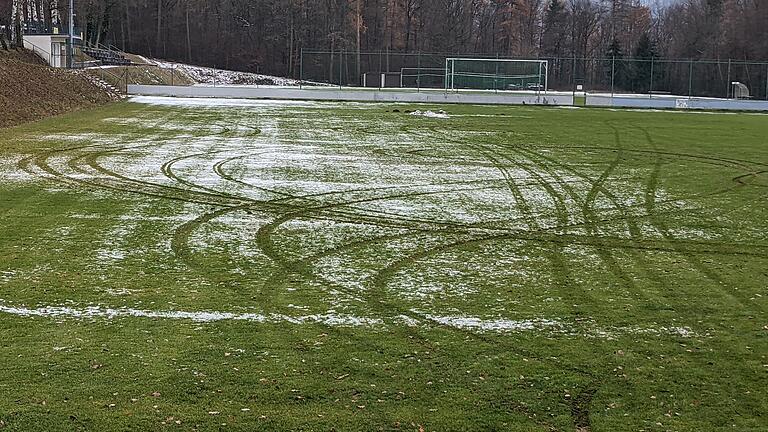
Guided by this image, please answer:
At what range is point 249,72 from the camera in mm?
88312

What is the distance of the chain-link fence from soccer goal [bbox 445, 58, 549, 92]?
2107mm

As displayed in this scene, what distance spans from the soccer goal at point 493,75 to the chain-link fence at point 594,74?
2.11m

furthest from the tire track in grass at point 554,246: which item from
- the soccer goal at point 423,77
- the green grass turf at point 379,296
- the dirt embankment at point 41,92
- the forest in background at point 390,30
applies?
the forest in background at point 390,30

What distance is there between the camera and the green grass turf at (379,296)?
571cm

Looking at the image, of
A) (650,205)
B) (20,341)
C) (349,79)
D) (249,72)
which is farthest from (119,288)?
(249,72)

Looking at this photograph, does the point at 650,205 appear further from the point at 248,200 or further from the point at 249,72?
the point at 249,72

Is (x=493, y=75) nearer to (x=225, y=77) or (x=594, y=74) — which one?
(x=594, y=74)

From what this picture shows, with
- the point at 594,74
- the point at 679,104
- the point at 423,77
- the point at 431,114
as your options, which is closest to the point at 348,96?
the point at 431,114

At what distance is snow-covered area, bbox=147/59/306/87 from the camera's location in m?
78.9

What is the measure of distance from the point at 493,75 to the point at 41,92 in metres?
38.1

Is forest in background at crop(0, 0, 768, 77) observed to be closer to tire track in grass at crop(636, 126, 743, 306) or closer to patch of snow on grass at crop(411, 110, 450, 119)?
patch of snow on grass at crop(411, 110, 450, 119)

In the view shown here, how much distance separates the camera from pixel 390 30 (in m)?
97.9

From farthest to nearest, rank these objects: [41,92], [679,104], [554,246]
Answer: [679,104] < [41,92] < [554,246]

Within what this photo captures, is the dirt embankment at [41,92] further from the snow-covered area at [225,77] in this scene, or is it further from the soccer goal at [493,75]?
the snow-covered area at [225,77]
